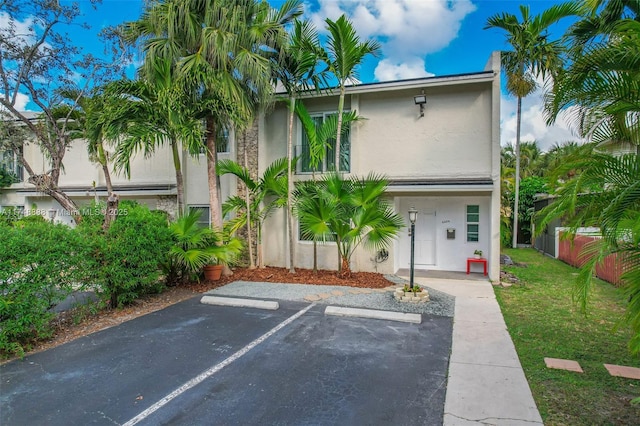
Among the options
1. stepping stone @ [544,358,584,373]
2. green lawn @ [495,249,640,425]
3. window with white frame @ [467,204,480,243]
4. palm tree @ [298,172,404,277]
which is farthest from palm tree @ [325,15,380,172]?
stepping stone @ [544,358,584,373]

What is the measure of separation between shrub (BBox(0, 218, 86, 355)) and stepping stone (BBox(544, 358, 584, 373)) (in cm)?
761

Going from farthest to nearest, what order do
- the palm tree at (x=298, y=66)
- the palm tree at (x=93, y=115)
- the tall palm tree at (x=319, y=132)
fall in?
1. the tall palm tree at (x=319, y=132)
2. the palm tree at (x=298, y=66)
3. the palm tree at (x=93, y=115)

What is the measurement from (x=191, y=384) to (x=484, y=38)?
634 inches

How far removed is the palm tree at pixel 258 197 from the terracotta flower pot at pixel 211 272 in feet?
4.63

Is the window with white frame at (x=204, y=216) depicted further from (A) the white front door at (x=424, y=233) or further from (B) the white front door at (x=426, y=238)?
(B) the white front door at (x=426, y=238)

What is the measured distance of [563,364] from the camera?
15.7ft

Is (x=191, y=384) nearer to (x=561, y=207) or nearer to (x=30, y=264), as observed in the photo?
(x=30, y=264)

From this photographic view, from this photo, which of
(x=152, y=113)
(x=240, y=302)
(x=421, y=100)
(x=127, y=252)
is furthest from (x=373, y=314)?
(x=152, y=113)

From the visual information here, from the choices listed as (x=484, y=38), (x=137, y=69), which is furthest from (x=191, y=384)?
(x=484, y=38)

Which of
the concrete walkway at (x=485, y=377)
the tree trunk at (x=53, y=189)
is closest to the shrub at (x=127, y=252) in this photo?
the tree trunk at (x=53, y=189)

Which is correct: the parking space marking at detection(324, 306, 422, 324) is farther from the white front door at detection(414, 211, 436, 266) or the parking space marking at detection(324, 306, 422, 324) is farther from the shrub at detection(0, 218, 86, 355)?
the white front door at detection(414, 211, 436, 266)

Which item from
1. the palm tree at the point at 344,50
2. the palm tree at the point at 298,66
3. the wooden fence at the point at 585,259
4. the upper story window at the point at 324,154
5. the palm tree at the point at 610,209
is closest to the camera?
the palm tree at the point at 610,209

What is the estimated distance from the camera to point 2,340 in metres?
5.05

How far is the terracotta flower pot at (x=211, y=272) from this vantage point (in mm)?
10203
